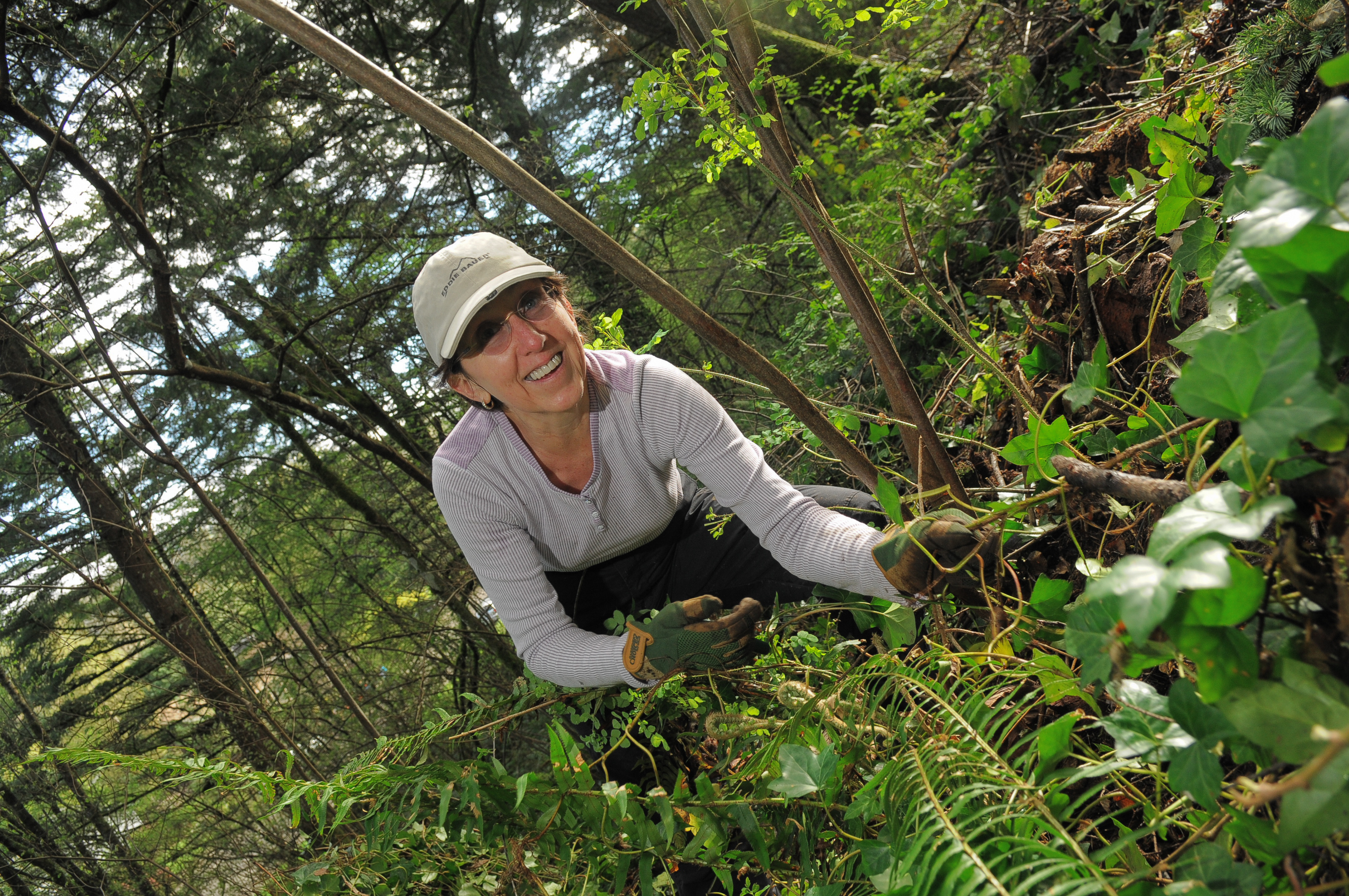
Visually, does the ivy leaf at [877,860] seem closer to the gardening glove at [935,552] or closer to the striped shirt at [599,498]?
the gardening glove at [935,552]

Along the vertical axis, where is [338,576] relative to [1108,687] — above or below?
above

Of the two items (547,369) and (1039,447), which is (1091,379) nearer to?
(1039,447)

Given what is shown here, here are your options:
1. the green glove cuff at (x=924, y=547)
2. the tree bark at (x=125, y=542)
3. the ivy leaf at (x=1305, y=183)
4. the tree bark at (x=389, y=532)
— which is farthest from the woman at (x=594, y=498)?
the tree bark at (x=125, y=542)

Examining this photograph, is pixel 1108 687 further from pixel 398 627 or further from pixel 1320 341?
pixel 398 627

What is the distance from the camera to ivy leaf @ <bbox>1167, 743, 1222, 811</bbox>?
1.85ft

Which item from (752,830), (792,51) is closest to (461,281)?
(752,830)

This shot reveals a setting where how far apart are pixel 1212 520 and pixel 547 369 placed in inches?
61.0

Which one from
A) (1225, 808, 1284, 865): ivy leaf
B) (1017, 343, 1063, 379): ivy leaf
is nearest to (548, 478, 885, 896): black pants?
(1017, 343, 1063, 379): ivy leaf

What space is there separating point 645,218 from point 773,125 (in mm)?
3500

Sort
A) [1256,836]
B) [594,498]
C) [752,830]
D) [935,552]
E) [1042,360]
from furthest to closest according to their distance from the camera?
[594,498]
[1042,360]
[935,552]
[752,830]
[1256,836]

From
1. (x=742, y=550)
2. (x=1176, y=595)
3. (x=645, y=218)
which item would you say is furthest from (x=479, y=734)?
(x=645, y=218)

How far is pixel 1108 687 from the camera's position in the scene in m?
0.69

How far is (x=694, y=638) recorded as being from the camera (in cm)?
153

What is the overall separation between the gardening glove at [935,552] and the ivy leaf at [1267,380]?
1.88ft
